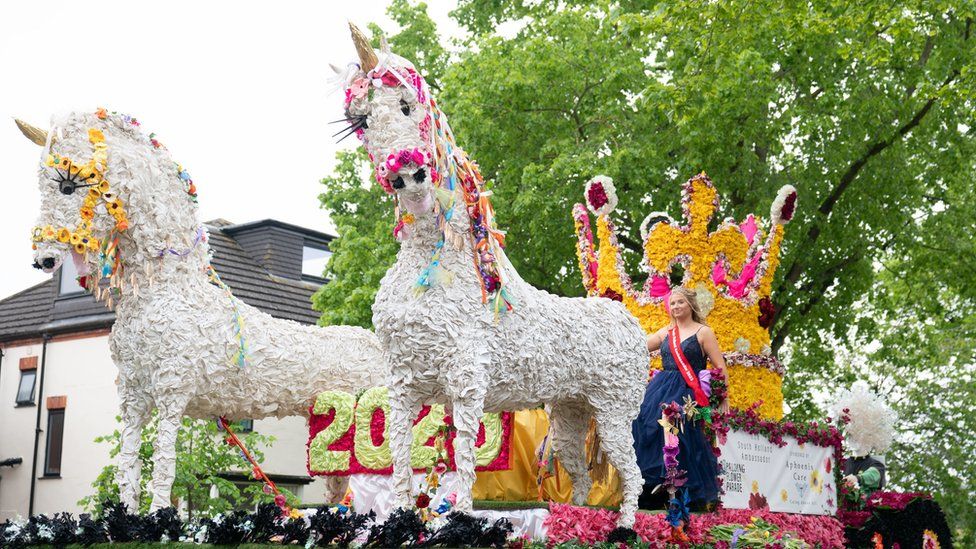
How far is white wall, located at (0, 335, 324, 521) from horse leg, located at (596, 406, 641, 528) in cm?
1258

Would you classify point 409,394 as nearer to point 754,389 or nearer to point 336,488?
point 336,488

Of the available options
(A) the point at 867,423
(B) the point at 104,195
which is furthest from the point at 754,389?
(B) the point at 104,195

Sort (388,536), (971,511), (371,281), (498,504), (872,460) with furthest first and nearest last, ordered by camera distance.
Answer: (971,511)
(371,281)
(872,460)
(498,504)
(388,536)

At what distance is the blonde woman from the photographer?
8.91 meters

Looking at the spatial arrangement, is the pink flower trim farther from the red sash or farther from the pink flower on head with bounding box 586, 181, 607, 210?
the pink flower on head with bounding box 586, 181, 607, 210

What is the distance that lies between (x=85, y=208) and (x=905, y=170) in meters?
13.6

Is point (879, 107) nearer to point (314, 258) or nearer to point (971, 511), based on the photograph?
point (971, 511)

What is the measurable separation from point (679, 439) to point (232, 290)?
13.4 metres

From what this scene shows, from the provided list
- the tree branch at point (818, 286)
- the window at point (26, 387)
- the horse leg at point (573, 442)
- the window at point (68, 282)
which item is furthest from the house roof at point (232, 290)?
the horse leg at point (573, 442)

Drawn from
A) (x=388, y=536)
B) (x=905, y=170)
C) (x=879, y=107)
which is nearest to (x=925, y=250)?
(x=905, y=170)

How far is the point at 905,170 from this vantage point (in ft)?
56.9

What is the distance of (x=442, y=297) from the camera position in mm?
6609

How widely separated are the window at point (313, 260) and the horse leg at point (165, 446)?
53.4 feet

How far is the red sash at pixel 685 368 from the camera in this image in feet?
30.2
